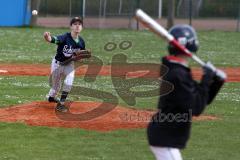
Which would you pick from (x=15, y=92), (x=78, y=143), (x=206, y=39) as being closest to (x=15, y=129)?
(x=78, y=143)

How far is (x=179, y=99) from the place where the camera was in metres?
5.64

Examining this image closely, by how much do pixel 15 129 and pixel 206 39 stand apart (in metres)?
23.5

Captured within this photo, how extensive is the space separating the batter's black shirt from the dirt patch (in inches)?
187

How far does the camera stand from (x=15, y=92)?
1436 centimetres

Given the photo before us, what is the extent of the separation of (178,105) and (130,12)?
37.6 metres

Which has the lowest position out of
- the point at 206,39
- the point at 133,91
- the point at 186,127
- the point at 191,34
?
the point at 206,39

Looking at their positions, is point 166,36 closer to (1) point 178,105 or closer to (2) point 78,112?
(1) point 178,105

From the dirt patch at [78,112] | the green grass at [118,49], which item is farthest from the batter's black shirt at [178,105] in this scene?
the green grass at [118,49]

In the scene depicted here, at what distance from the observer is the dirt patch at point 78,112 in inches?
423

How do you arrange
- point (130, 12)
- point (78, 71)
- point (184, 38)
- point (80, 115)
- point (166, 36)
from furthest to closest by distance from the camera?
point (130, 12), point (78, 71), point (80, 115), point (184, 38), point (166, 36)

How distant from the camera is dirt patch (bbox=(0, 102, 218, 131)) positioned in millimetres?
10734

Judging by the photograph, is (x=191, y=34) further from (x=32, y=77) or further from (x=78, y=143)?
(x=32, y=77)

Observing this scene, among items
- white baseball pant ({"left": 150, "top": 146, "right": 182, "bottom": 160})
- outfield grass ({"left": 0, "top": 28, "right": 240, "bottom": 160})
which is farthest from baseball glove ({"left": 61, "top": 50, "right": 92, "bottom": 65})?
white baseball pant ({"left": 150, "top": 146, "right": 182, "bottom": 160})

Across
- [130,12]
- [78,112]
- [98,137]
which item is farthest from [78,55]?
[130,12]
